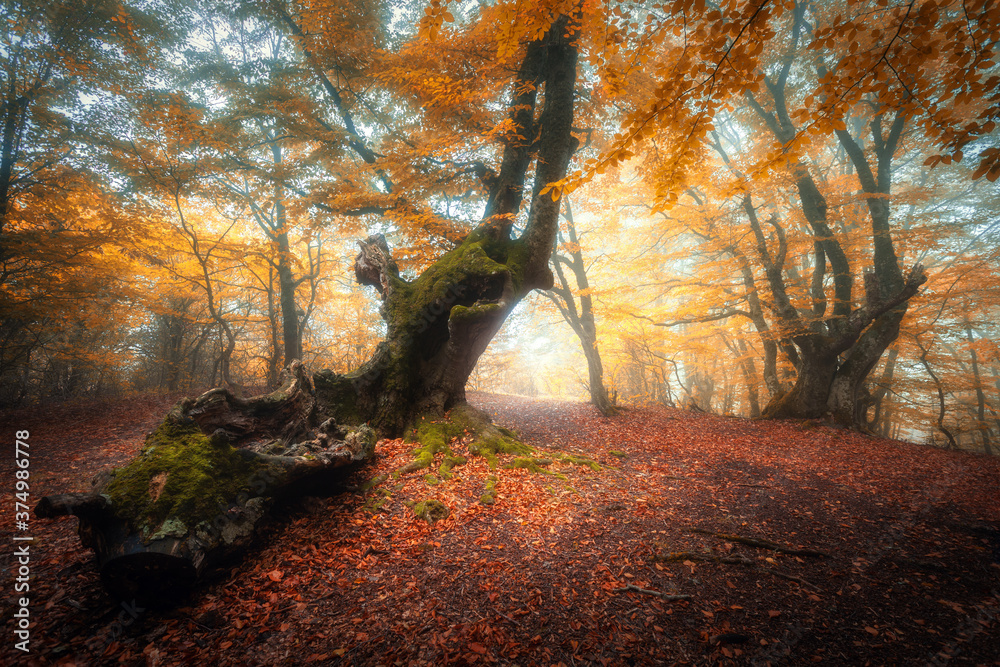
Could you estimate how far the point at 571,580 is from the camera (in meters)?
2.87

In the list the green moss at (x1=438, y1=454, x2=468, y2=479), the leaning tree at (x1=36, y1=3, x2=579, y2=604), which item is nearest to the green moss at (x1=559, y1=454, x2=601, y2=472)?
the leaning tree at (x1=36, y1=3, x2=579, y2=604)

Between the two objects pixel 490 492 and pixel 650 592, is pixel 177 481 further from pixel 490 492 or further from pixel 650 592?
pixel 650 592

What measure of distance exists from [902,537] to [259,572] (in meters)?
6.08

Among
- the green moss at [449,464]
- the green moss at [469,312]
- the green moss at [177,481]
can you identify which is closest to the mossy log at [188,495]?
the green moss at [177,481]

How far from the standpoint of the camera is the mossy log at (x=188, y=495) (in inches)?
95.2

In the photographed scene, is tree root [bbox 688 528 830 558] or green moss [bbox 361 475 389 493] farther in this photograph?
green moss [bbox 361 475 389 493]

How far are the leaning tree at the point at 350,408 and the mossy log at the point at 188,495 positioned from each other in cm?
1

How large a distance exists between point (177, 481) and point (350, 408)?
95.9 inches

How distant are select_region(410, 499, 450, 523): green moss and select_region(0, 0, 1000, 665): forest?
0.08 ft

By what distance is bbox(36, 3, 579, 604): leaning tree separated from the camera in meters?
2.52

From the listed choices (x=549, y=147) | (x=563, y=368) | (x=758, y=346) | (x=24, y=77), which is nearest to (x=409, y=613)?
(x=549, y=147)

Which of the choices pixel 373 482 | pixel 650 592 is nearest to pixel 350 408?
pixel 373 482

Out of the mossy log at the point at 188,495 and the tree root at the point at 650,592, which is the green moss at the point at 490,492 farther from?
the tree root at the point at 650,592

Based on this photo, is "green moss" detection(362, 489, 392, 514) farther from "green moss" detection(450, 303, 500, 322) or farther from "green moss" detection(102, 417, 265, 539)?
"green moss" detection(450, 303, 500, 322)
